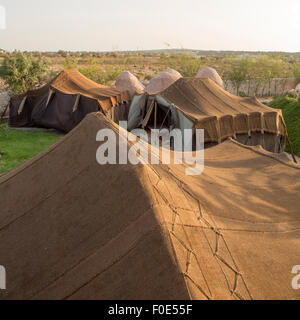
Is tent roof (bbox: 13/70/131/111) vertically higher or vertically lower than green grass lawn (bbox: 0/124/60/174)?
higher

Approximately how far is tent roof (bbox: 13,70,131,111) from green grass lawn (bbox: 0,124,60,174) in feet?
8.53

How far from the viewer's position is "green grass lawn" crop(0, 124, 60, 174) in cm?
1110

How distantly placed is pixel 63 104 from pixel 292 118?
1307 cm

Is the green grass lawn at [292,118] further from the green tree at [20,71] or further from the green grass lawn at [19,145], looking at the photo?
the green tree at [20,71]

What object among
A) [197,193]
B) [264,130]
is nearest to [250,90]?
[264,130]

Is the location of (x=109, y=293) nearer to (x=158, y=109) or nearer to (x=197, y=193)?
(x=197, y=193)

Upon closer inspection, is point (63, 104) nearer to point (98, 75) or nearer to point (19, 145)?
point (19, 145)

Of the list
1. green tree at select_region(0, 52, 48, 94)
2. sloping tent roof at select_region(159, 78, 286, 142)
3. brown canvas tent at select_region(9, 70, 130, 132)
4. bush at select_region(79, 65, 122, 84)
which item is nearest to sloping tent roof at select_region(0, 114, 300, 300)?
sloping tent roof at select_region(159, 78, 286, 142)

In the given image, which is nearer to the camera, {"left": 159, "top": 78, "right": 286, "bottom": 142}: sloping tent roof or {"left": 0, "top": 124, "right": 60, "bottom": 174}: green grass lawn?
{"left": 0, "top": 124, "right": 60, "bottom": 174}: green grass lawn

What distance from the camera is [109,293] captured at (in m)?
2.92

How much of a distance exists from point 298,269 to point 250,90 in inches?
1355

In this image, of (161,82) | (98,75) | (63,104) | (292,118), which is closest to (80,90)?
(63,104)

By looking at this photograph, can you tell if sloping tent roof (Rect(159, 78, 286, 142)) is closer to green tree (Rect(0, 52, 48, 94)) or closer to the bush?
green tree (Rect(0, 52, 48, 94))

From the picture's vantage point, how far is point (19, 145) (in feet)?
43.5
